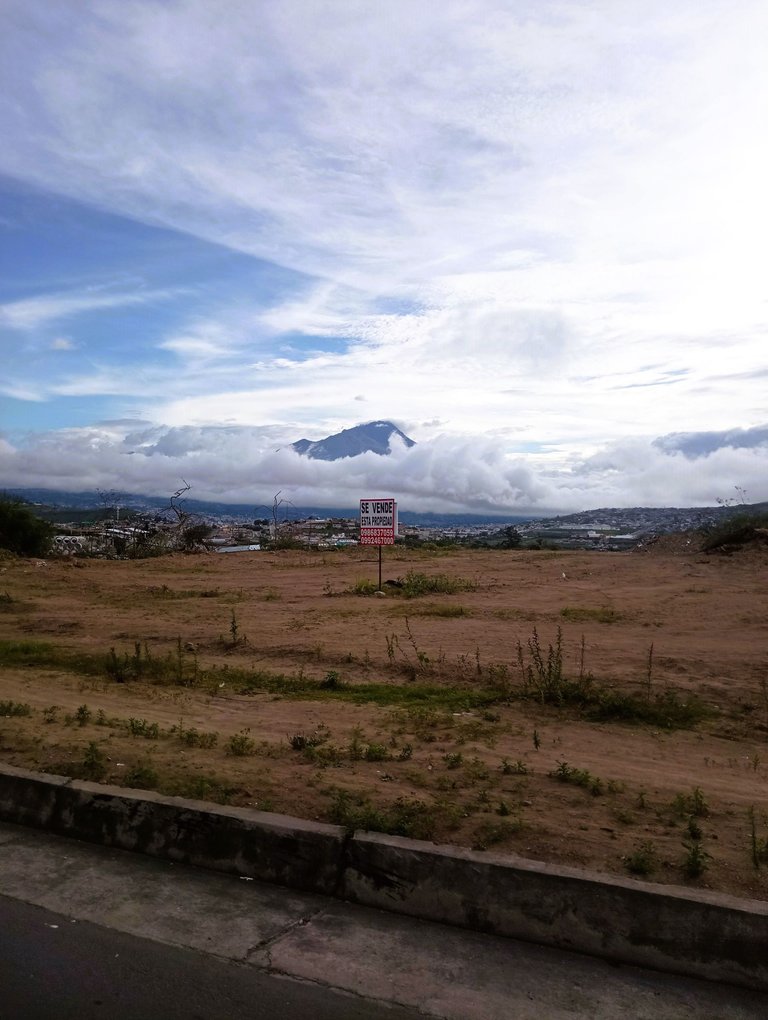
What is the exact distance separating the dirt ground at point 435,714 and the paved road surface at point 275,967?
2.12 ft

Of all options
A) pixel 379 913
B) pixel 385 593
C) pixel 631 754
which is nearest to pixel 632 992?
pixel 379 913

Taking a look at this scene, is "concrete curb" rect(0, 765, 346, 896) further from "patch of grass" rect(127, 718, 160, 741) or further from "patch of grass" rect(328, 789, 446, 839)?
"patch of grass" rect(127, 718, 160, 741)

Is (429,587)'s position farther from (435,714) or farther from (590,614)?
(435,714)

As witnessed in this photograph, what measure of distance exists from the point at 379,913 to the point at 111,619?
38.1 feet

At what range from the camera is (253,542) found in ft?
125

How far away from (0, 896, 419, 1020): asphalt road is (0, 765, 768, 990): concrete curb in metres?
0.93

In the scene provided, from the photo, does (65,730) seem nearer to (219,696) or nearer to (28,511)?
(219,696)

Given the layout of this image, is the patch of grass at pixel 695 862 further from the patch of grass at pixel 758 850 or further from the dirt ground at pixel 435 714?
the patch of grass at pixel 758 850

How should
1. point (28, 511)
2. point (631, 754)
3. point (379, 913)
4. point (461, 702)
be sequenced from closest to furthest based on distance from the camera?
point (379, 913), point (631, 754), point (461, 702), point (28, 511)

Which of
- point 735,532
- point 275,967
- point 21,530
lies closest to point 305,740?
point 275,967

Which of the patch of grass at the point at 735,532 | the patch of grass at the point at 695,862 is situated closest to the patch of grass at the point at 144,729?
the patch of grass at the point at 695,862

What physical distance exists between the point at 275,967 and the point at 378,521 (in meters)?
14.7

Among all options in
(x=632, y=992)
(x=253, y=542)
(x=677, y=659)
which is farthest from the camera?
(x=253, y=542)

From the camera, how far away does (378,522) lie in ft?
61.0
